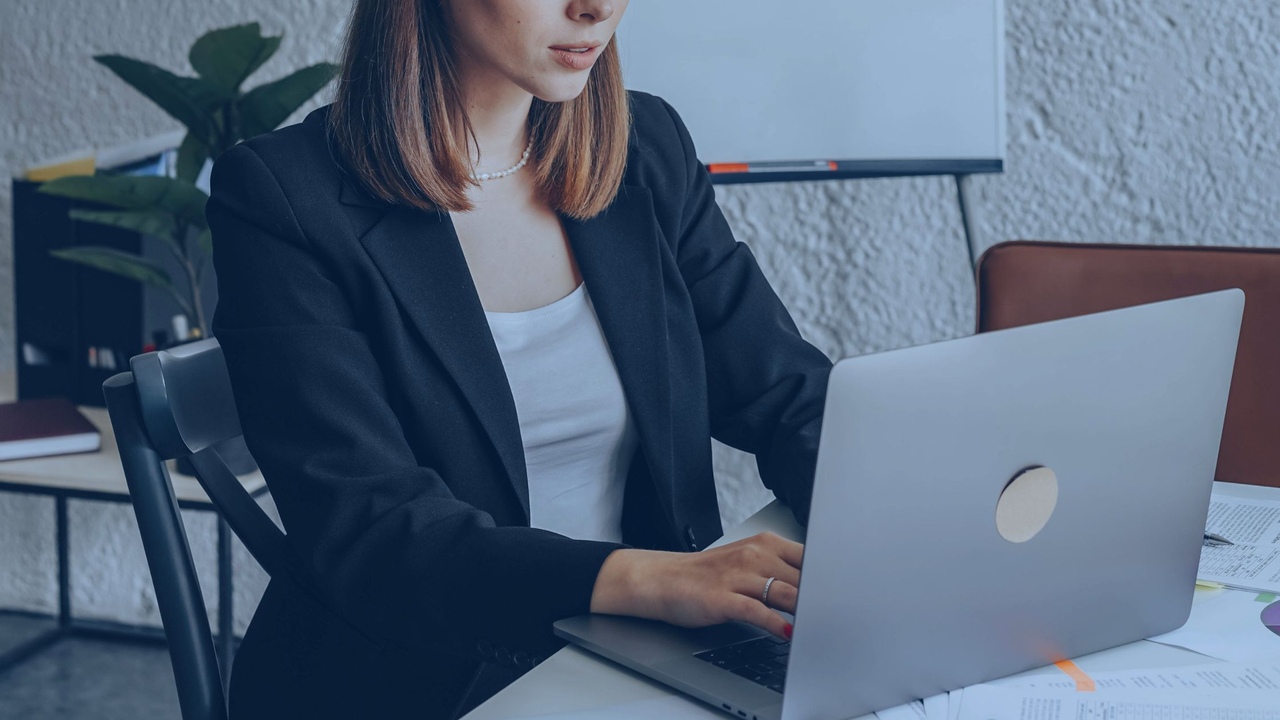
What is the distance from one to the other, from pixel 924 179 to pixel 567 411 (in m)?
1.05

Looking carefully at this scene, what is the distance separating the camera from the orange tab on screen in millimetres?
599

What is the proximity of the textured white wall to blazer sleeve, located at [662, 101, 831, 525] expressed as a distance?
73 centimetres

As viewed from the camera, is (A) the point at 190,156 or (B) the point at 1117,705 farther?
(A) the point at 190,156

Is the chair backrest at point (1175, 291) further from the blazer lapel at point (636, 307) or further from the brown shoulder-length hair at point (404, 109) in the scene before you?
the brown shoulder-length hair at point (404, 109)

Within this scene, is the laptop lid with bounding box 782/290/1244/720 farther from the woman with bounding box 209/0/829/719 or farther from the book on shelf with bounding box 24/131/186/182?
the book on shelf with bounding box 24/131/186/182

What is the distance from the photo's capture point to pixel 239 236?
888 millimetres

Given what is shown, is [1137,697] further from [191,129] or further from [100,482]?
[191,129]

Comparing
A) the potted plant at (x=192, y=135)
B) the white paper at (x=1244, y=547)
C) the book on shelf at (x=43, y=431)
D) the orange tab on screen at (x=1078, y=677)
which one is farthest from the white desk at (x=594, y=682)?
the book on shelf at (x=43, y=431)

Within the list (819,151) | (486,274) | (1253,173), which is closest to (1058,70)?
(1253,173)

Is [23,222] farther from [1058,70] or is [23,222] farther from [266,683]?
[1058,70]

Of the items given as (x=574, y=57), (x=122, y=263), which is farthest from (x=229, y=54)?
(x=574, y=57)

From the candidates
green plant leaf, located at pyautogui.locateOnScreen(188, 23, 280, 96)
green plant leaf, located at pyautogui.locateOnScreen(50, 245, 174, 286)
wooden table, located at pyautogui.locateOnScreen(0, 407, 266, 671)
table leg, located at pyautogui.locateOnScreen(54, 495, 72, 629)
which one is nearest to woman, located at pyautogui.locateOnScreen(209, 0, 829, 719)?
wooden table, located at pyautogui.locateOnScreen(0, 407, 266, 671)

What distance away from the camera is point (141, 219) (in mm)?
1548

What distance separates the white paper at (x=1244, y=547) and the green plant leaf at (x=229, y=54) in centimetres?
130
